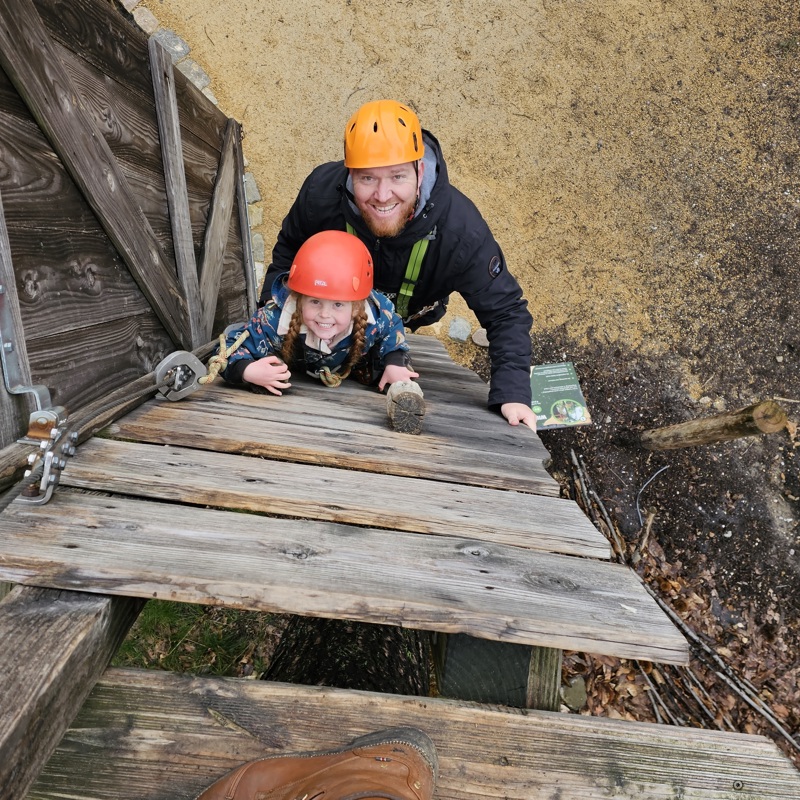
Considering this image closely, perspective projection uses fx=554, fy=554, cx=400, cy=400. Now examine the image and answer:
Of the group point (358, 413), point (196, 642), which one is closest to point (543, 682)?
point (358, 413)

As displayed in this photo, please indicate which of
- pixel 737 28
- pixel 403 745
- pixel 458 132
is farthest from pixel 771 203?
pixel 403 745

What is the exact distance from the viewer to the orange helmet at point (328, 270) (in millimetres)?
2908

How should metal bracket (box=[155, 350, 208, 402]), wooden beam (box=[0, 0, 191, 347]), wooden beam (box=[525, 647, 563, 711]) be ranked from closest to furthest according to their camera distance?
wooden beam (box=[525, 647, 563, 711]) → wooden beam (box=[0, 0, 191, 347]) → metal bracket (box=[155, 350, 208, 402])

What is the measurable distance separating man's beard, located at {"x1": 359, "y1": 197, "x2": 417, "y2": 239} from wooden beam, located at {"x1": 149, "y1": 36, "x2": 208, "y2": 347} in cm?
111

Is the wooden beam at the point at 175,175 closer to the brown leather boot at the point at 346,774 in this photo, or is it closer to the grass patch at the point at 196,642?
the grass patch at the point at 196,642

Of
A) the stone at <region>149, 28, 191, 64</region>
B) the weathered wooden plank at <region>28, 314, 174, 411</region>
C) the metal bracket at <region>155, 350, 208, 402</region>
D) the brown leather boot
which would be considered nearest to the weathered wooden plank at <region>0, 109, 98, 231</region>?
the weathered wooden plank at <region>28, 314, 174, 411</region>

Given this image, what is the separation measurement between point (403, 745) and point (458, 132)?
24.7ft

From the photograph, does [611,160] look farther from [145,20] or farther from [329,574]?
[329,574]

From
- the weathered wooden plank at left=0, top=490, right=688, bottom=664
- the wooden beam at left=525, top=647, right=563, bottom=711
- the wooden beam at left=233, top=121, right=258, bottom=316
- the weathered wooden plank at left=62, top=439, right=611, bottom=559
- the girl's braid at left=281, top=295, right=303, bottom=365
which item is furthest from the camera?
the wooden beam at left=233, top=121, right=258, bottom=316

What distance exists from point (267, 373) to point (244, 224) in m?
2.81

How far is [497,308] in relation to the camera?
372 centimetres

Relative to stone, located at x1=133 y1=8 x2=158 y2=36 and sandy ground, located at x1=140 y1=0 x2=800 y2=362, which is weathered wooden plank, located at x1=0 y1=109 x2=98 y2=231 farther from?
stone, located at x1=133 y1=8 x2=158 y2=36

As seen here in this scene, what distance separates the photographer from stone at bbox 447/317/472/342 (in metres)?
7.27

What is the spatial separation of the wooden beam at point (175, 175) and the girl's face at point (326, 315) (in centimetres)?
91
